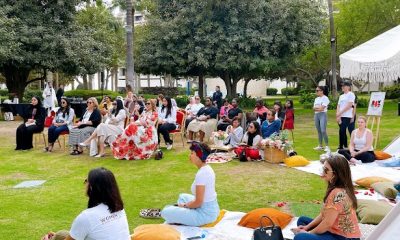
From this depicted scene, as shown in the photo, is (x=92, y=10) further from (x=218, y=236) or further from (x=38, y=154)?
(x=218, y=236)

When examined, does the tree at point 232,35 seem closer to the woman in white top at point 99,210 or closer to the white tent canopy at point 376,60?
the white tent canopy at point 376,60

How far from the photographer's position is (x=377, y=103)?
41.2 ft

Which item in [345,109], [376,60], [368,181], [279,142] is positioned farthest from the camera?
[345,109]

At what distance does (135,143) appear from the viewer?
1123cm

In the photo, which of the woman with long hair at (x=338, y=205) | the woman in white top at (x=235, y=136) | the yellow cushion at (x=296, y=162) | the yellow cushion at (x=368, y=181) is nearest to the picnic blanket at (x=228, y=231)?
the woman with long hair at (x=338, y=205)

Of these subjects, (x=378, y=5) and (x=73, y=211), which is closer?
(x=73, y=211)

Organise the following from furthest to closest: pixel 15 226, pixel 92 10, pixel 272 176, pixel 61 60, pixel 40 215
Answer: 1. pixel 92 10
2. pixel 61 60
3. pixel 272 176
4. pixel 40 215
5. pixel 15 226

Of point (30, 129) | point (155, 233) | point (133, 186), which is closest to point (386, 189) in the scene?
point (155, 233)

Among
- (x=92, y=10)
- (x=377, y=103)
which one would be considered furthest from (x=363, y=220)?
(x=92, y=10)

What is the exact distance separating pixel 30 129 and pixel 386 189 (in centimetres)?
897

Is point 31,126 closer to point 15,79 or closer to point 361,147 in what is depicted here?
point 361,147

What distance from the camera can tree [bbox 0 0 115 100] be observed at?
2172 centimetres

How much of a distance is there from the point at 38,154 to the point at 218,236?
761cm

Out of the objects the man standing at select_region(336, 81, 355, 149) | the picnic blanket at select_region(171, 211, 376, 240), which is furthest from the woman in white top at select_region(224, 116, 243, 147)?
the picnic blanket at select_region(171, 211, 376, 240)
